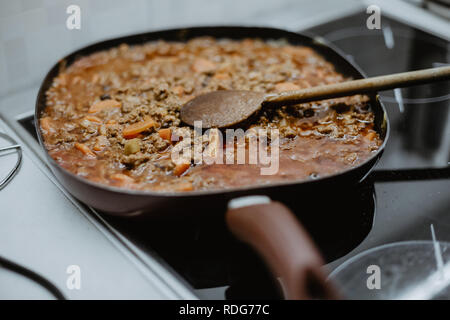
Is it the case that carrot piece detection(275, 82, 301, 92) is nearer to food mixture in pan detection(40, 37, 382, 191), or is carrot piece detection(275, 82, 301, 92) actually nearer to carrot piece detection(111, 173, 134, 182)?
food mixture in pan detection(40, 37, 382, 191)

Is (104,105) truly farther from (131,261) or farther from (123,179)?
(131,261)

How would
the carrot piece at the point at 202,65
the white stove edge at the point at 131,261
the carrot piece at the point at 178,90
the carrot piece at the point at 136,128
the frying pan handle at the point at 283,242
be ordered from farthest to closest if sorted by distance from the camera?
1. the carrot piece at the point at 202,65
2. the carrot piece at the point at 178,90
3. the carrot piece at the point at 136,128
4. the white stove edge at the point at 131,261
5. the frying pan handle at the point at 283,242

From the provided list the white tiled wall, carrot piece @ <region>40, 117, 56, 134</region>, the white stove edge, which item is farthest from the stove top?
the white tiled wall

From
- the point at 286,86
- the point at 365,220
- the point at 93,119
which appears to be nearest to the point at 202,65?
the point at 286,86

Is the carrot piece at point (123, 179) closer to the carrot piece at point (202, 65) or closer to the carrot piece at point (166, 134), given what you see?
the carrot piece at point (166, 134)

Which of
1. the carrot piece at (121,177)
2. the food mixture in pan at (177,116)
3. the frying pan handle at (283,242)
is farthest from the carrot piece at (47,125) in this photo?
the frying pan handle at (283,242)
